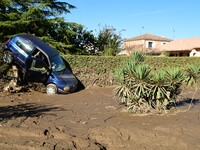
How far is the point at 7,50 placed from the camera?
50.2ft

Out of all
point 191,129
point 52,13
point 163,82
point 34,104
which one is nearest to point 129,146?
point 191,129

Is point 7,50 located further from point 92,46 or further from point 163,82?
point 92,46

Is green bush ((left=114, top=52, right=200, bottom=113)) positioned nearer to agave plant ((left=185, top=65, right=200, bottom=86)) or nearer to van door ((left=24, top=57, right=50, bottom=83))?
agave plant ((left=185, top=65, right=200, bottom=86))

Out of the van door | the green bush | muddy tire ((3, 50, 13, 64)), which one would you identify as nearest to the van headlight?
the van door

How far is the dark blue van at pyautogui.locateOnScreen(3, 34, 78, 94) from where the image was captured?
Result: 48.9ft

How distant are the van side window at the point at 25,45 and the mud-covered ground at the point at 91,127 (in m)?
3.26

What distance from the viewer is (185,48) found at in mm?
44531

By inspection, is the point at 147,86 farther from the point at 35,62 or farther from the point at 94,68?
the point at 94,68

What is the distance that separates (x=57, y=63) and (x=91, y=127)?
802 cm

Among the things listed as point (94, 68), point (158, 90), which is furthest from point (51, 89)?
point (158, 90)

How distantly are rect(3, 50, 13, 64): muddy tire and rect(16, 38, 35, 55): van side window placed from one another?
0.62 m

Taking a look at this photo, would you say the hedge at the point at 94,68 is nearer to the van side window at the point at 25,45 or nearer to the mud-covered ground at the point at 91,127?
the van side window at the point at 25,45

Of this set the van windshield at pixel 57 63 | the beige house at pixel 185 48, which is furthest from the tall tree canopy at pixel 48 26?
the beige house at pixel 185 48

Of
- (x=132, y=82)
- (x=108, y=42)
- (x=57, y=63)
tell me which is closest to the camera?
(x=132, y=82)
